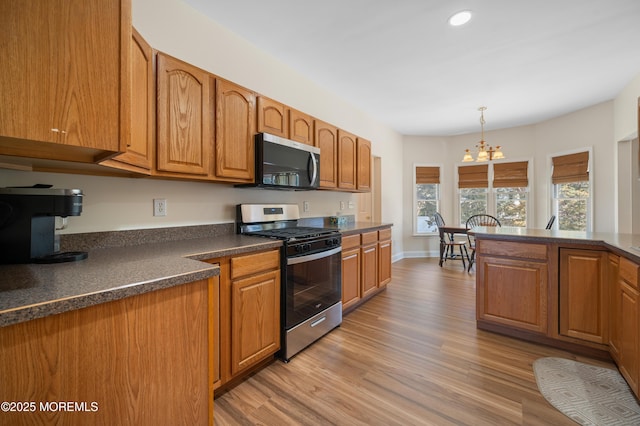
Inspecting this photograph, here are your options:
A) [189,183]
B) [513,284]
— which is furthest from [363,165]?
[189,183]

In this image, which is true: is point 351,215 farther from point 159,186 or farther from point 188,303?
point 188,303

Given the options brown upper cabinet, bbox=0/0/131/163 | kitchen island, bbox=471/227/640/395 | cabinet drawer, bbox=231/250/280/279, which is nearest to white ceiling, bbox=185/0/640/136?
brown upper cabinet, bbox=0/0/131/163

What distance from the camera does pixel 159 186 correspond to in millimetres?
1899

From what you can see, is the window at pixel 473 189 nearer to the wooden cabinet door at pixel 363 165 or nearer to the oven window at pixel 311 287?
the wooden cabinet door at pixel 363 165

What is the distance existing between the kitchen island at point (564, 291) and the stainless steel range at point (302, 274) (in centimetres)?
134

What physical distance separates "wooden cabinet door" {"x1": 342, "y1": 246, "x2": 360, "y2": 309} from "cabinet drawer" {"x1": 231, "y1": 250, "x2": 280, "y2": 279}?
37.9 inches

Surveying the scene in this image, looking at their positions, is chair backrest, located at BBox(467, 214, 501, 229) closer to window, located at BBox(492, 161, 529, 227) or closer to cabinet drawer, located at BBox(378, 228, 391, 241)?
window, located at BBox(492, 161, 529, 227)

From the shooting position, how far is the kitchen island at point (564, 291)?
1.74 meters

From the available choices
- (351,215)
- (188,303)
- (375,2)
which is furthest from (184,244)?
(351,215)

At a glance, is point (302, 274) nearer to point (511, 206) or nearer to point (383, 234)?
point (383, 234)

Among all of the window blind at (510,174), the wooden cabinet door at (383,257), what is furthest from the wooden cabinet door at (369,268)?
the window blind at (510,174)

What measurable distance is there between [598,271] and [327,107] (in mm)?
3131

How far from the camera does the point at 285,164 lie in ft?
7.77

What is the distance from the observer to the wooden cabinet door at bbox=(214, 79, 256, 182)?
195 centimetres
